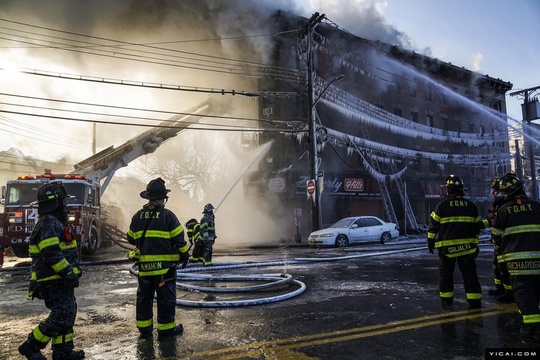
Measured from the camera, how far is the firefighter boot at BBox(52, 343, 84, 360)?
343 cm

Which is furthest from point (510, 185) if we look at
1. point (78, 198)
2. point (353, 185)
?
point (353, 185)

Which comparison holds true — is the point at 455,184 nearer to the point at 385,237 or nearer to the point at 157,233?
the point at 157,233

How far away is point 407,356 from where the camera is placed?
3295mm

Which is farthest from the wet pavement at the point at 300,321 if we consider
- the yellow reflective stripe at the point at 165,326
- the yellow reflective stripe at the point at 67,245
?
the yellow reflective stripe at the point at 67,245

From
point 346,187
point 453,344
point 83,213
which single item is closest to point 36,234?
point 453,344

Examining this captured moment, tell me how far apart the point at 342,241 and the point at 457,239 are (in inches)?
435

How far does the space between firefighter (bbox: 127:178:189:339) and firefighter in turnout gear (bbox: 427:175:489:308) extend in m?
3.13

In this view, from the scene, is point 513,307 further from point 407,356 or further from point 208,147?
point 208,147

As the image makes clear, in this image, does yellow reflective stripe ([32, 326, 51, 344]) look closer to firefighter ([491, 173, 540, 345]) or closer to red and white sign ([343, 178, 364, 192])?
firefighter ([491, 173, 540, 345])

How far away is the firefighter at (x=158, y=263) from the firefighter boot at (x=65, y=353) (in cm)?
64

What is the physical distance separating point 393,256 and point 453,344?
8157 mm

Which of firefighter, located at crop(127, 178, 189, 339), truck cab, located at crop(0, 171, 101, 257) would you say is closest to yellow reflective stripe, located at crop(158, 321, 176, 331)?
firefighter, located at crop(127, 178, 189, 339)

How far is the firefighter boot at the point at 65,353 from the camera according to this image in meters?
3.43

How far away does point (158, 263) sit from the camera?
4070 millimetres
